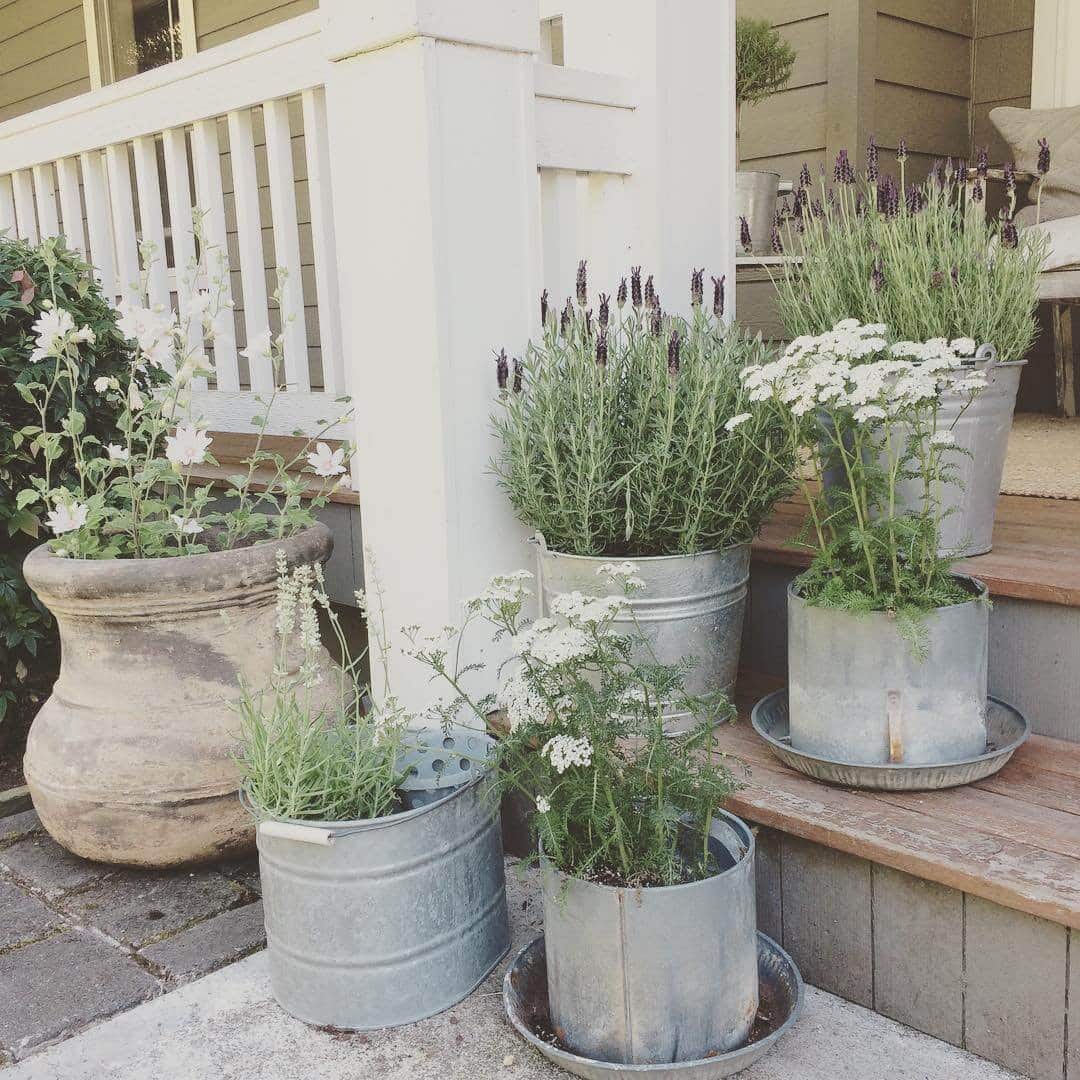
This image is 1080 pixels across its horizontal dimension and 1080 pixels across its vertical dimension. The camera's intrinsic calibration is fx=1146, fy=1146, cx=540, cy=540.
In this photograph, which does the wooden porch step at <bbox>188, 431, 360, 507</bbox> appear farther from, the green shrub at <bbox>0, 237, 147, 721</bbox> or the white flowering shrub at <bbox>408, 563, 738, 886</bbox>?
the white flowering shrub at <bbox>408, 563, 738, 886</bbox>

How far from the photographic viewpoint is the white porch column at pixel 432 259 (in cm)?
A: 185

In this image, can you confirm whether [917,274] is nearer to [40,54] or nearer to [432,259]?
[432,259]

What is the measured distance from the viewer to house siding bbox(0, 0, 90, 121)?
21.6 ft

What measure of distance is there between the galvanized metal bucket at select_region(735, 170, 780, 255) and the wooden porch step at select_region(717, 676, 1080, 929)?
86.3 inches

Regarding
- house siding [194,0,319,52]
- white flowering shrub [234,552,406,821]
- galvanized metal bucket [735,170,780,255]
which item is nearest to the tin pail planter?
white flowering shrub [234,552,406,821]

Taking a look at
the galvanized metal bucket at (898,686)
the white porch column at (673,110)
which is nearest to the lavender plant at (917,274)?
the white porch column at (673,110)

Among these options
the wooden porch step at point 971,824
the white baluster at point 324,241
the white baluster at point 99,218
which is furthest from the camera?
the white baluster at point 99,218

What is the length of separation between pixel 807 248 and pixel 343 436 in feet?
4.25

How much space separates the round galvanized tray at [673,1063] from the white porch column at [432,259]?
22.9 inches

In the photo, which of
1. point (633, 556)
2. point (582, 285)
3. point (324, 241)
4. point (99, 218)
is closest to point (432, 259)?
point (582, 285)

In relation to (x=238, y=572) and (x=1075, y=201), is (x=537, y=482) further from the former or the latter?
(x=1075, y=201)

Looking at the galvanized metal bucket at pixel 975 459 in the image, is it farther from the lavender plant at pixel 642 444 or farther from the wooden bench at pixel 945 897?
the wooden bench at pixel 945 897

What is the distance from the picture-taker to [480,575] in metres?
2.01

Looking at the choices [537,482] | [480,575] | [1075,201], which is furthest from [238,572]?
[1075,201]
